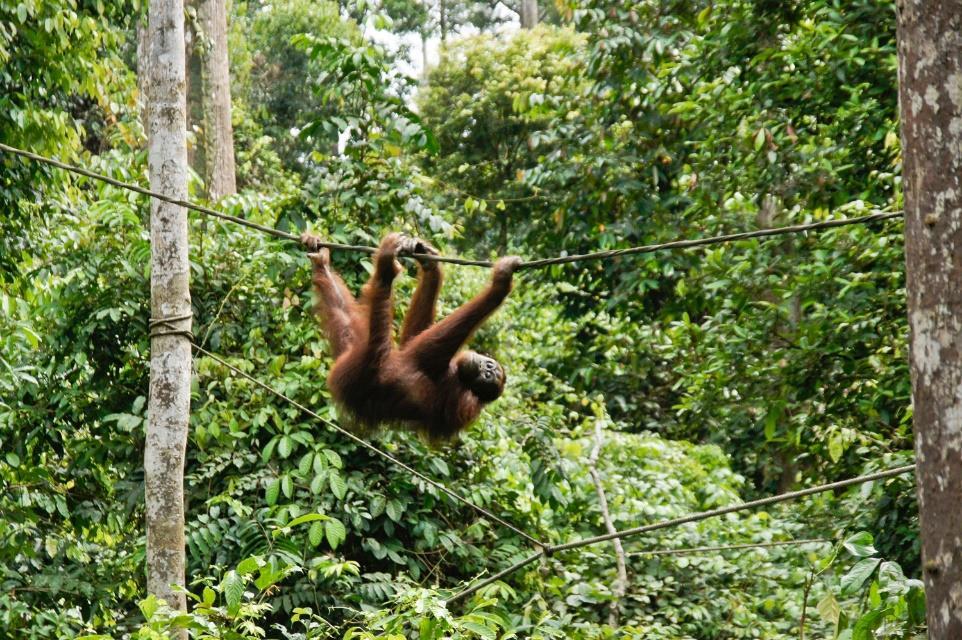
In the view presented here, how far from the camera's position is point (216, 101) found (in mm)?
11406

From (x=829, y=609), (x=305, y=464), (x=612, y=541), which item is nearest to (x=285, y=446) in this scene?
(x=305, y=464)

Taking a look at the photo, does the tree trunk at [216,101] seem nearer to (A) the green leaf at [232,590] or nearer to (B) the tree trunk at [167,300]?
(B) the tree trunk at [167,300]

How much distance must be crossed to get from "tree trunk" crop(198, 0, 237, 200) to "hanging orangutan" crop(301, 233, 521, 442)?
632 centimetres

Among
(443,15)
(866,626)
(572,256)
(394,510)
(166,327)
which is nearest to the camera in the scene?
(866,626)

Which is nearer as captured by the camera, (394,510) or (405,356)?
(405,356)

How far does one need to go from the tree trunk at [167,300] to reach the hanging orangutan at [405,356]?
0.56m

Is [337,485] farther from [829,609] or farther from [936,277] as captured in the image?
[936,277]

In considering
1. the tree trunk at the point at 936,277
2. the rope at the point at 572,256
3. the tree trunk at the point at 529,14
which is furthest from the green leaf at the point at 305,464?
the tree trunk at the point at 529,14

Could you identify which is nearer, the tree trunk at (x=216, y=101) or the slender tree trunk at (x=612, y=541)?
the slender tree trunk at (x=612, y=541)

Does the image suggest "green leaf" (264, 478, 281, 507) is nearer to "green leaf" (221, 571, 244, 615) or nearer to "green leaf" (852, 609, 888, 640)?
"green leaf" (221, 571, 244, 615)

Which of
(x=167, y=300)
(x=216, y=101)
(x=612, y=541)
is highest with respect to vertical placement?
(x=216, y=101)

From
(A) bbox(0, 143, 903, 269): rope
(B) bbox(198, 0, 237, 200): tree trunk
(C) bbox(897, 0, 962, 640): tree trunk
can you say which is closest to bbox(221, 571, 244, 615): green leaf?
(A) bbox(0, 143, 903, 269): rope

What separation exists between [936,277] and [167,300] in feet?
10.3

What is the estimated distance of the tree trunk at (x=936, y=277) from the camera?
7.35 feet
